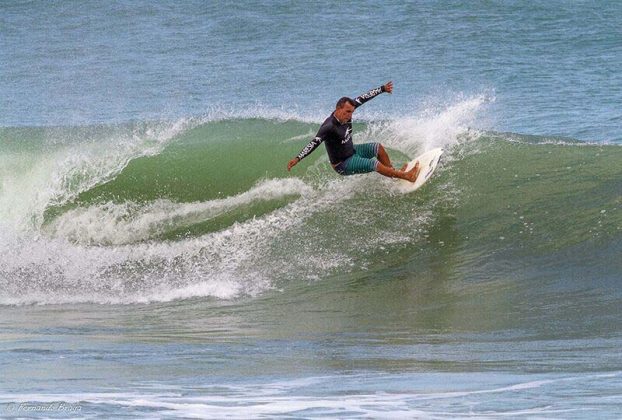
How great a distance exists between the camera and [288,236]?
1177 centimetres

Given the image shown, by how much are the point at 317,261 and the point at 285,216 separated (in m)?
1.21

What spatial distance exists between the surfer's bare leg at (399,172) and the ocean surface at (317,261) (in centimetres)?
38

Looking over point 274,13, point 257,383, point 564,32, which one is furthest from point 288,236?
point 274,13

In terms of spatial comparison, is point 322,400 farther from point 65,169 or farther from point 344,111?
point 65,169

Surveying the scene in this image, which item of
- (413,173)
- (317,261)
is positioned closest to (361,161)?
(413,173)

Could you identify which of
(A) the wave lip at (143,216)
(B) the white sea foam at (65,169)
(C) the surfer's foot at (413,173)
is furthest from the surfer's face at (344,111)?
(B) the white sea foam at (65,169)

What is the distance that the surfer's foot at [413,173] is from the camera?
460 inches

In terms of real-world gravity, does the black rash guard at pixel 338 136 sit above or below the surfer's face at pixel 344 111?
below

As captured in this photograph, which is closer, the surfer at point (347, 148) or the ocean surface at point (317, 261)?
the ocean surface at point (317, 261)

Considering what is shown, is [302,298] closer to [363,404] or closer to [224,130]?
[363,404]

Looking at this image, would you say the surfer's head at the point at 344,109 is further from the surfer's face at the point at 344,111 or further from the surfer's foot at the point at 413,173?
the surfer's foot at the point at 413,173

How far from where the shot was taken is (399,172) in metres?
11.5

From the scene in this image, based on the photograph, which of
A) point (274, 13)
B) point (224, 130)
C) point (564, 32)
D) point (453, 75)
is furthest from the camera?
point (274, 13)

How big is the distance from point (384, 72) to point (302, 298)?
16255mm
